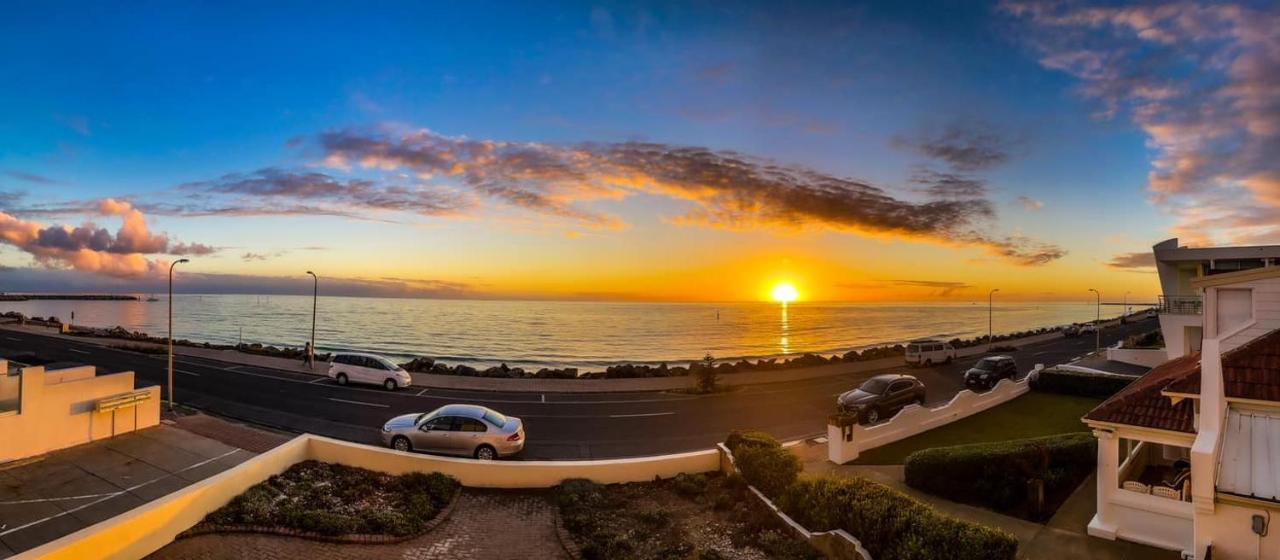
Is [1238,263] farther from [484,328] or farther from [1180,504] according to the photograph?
[484,328]

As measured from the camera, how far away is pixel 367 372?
2922 cm

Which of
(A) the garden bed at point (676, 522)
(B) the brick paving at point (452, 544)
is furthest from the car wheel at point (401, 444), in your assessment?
(A) the garden bed at point (676, 522)

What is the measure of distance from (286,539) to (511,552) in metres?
4.32

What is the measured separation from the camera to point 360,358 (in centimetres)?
2958

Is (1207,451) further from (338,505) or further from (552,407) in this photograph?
(552,407)

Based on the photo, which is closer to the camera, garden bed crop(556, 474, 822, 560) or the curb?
the curb

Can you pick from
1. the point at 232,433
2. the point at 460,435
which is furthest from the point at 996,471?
the point at 232,433

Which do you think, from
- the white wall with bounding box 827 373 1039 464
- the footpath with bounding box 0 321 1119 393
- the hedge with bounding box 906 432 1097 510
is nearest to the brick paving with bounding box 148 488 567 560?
the white wall with bounding box 827 373 1039 464

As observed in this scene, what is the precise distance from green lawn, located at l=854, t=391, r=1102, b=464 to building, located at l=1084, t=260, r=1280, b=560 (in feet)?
14.7

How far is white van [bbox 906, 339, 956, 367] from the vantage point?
4194 cm

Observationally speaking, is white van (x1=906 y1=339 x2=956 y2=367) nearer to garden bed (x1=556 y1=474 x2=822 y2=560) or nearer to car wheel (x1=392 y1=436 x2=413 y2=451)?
garden bed (x1=556 y1=474 x2=822 y2=560)

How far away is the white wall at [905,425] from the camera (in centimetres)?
1662

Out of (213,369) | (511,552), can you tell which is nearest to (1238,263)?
(511,552)

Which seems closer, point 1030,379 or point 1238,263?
point 1030,379
